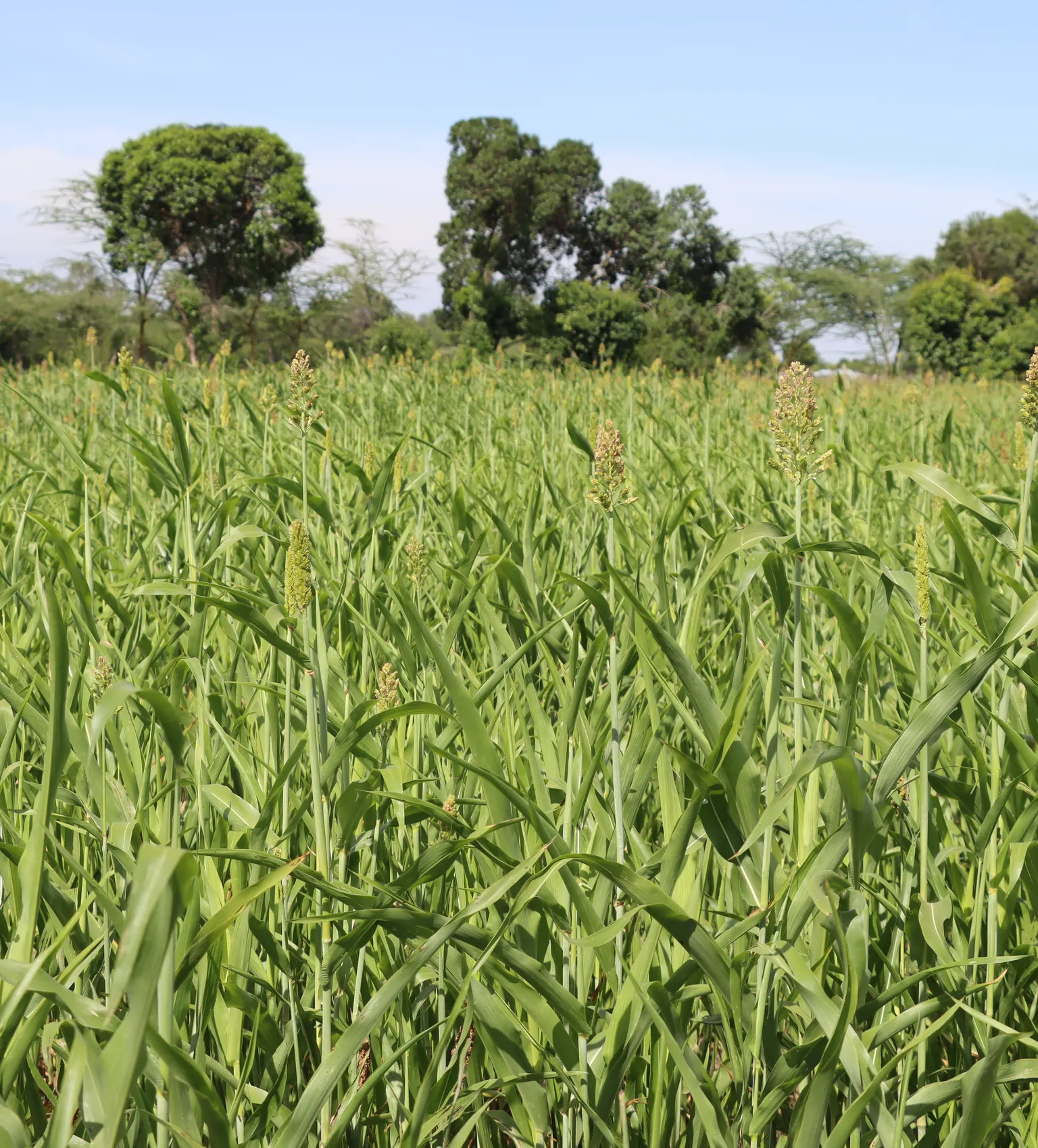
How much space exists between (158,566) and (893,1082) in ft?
5.80

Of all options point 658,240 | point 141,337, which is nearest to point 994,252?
point 658,240

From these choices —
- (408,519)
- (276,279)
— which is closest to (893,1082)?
(408,519)

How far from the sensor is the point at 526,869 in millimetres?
824

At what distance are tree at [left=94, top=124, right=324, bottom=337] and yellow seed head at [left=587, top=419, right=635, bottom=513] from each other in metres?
30.0

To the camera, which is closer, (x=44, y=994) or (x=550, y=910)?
(x=44, y=994)

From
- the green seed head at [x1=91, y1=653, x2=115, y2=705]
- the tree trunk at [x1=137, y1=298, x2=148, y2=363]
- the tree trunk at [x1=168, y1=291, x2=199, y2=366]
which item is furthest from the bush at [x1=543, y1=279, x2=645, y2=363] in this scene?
the green seed head at [x1=91, y1=653, x2=115, y2=705]

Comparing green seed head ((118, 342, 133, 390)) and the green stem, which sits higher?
green seed head ((118, 342, 133, 390))

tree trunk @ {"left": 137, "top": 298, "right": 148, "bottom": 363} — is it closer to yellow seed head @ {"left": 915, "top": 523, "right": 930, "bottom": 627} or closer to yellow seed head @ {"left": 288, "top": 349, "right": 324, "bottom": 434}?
yellow seed head @ {"left": 288, "top": 349, "right": 324, "bottom": 434}

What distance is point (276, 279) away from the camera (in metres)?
32.0

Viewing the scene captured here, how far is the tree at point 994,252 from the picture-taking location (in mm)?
37250

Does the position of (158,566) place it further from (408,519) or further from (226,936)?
(226,936)

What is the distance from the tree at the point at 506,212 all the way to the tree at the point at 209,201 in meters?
4.84

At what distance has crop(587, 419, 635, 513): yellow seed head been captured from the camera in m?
0.98

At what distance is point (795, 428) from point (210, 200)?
31.7 m
